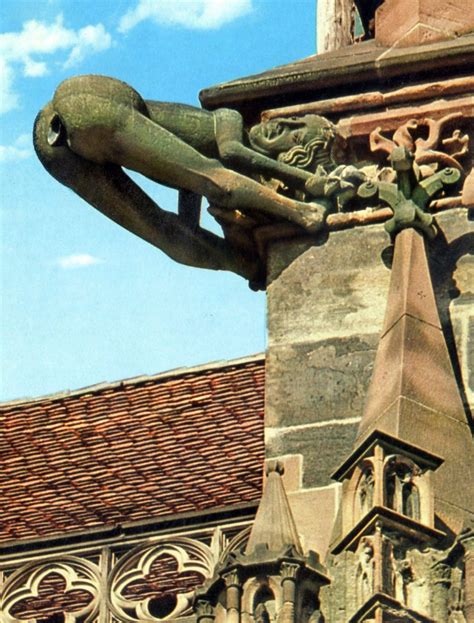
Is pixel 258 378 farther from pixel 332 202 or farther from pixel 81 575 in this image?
pixel 332 202

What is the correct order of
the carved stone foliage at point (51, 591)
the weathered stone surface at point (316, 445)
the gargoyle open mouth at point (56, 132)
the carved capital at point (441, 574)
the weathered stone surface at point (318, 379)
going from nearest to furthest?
the carved capital at point (441, 574)
the weathered stone surface at point (316, 445)
the weathered stone surface at point (318, 379)
the gargoyle open mouth at point (56, 132)
the carved stone foliage at point (51, 591)

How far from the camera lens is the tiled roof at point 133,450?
10.5m

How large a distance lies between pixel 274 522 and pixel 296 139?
150 centimetres

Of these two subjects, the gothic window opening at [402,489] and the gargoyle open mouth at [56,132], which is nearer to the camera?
the gothic window opening at [402,489]

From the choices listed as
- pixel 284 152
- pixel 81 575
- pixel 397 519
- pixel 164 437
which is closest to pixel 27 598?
pixel 81 575

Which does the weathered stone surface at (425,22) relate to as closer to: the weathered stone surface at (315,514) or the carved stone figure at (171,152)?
the carved stone figure at (171,152)

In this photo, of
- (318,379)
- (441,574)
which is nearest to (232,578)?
(441,574)

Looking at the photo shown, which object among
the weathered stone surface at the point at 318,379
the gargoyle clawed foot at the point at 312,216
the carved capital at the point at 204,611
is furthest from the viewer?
the gargoyle clawed foot at the point at 312,216

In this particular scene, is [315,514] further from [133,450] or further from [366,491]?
[133,450]

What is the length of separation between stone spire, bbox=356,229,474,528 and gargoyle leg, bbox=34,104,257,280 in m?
0.81

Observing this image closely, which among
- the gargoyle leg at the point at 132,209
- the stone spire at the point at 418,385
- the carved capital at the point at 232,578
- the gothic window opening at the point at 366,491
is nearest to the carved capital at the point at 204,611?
the carved capital at the point at 232,578

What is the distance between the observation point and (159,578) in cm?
1012

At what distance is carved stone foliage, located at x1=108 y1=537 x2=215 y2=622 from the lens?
10.0 meters

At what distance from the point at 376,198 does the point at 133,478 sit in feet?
7.91
